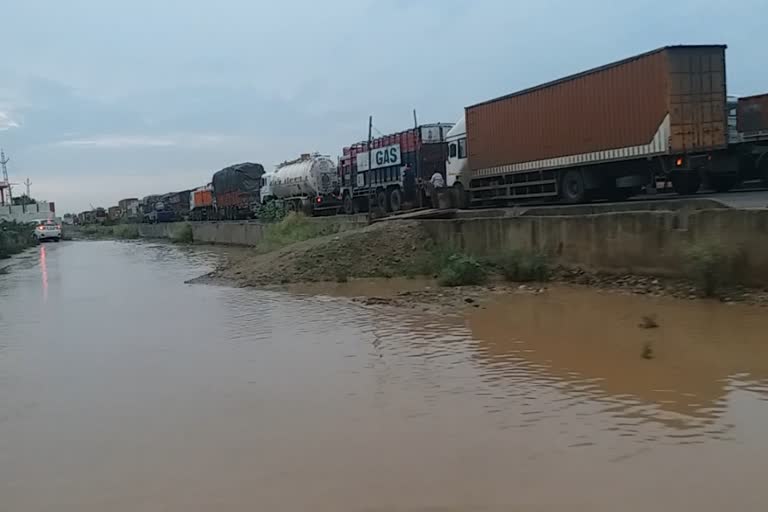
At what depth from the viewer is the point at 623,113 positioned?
1747cm

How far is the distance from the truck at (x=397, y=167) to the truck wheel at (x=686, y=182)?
359 inches

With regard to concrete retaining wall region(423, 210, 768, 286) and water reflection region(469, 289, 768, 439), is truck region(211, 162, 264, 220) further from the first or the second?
water reflection region(469, 289, 768, 439)

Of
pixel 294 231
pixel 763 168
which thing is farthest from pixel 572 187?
pixel 294 231

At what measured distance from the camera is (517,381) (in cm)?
645

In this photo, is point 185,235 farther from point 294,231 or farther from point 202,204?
point 294,231

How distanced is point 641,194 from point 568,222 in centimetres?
984

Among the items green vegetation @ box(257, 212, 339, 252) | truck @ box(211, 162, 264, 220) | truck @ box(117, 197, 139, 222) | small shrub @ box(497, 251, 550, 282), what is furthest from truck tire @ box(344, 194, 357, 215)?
truck @ box(117, 197, 139, 222)

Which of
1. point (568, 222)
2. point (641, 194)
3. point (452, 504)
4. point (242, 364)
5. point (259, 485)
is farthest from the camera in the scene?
point (641, 194)

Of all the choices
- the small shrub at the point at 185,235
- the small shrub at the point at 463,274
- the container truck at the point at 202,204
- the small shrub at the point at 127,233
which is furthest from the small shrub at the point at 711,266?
the small shrub at the point at 127,233

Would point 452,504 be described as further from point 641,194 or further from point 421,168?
point 421,168

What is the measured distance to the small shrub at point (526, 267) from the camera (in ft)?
42.4

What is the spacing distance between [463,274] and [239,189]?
3467cm

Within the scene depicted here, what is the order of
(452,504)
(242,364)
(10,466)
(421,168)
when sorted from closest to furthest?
1. (452,504)
2. (10,466)
3. (242,364)
4. (421,168)

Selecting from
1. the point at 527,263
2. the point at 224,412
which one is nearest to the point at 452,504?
the point at 224,412
